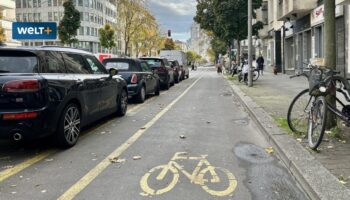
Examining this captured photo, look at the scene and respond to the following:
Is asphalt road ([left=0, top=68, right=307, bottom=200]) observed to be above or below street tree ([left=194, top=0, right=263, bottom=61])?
below

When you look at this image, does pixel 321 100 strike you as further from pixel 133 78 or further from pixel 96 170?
pixel 133 78

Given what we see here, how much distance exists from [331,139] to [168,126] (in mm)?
3722

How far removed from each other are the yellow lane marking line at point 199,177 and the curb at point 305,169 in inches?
31.7

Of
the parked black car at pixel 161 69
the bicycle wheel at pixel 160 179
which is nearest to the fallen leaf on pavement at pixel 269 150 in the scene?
the bicycle wheel at pixel 160 179

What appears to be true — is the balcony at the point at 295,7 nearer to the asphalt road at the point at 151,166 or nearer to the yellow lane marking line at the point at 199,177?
the asphalt road at the point at 151,166

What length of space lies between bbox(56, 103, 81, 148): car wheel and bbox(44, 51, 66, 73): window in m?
0.62

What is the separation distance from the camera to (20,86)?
658 centimetres

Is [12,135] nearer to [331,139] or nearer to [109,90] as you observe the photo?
[109,90]

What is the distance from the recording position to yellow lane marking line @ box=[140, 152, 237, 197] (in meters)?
5.15

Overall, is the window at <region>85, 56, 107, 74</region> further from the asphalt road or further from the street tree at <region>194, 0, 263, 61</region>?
the street tree at <region>194, 0, 263, 61</region>

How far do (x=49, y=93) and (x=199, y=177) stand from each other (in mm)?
2678

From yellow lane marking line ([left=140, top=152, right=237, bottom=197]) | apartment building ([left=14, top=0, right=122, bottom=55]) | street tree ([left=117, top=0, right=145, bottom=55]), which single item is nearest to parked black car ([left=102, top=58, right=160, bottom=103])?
yellow lane marking line ([left=140, top=152, right=237, bottom=197])

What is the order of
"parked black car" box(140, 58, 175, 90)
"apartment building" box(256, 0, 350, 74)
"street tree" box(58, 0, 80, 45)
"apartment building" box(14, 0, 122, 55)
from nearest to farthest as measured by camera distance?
"parked black car" box(140, 58, 175, 90) < "apartment building" box(256, 0, 350, 74) < "street tree" box(58, 0, 80, 45) < "apartment building" box(14, 0, 122, 55)

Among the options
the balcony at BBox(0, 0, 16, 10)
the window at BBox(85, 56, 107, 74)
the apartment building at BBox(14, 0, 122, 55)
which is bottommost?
the window at BBox(85, 56, 107, 74)
